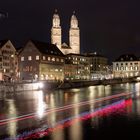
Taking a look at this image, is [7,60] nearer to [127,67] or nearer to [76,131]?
[76,131]

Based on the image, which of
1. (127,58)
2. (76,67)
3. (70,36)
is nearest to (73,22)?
(70,36)

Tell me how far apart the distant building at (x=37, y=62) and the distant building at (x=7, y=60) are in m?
4.46

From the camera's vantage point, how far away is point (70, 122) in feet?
69.9

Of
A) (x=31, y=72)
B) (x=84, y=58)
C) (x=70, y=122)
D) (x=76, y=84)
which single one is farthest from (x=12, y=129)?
(x=84, y=58)

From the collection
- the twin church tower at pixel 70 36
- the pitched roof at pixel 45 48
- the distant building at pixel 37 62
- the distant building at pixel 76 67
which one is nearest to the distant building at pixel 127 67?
the distant building at pixel 76 67

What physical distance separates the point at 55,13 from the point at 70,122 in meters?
165

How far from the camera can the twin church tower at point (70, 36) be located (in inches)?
7018

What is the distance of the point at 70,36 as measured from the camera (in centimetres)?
19288

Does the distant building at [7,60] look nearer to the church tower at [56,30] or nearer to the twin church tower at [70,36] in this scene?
the twin church tower at [70,36]

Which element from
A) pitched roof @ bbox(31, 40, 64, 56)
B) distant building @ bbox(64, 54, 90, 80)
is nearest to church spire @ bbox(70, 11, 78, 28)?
distant building @ bbox(64, 54, 90, 80)

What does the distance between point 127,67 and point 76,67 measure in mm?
49693

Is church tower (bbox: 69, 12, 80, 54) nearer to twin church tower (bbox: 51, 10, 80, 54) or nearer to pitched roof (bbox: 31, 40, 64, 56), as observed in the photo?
twin church tower (bbox: 51, 10, 80, 54)

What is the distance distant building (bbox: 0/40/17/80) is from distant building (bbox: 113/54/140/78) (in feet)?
311

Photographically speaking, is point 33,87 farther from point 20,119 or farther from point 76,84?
point 20,119
